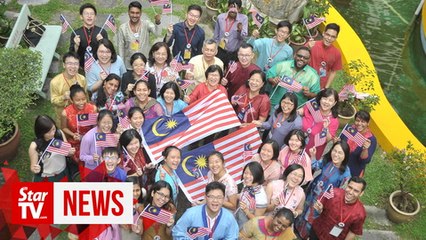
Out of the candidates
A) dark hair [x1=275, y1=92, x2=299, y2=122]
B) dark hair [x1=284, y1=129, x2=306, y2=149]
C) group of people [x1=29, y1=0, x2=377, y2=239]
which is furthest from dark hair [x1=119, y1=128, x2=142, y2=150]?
dark hair [x1=275, y1=92, x2=299, y2=122]

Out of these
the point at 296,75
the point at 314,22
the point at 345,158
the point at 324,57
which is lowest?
the point at 345,158

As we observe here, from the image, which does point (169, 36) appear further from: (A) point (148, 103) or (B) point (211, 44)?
(A) point (148, 103)

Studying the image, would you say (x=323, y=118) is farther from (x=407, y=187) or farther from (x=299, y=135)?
(x=407, y=187)

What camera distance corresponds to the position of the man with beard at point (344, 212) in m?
5.90

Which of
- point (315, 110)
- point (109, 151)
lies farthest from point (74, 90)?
point (315, 110)

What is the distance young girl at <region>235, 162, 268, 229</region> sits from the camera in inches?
230

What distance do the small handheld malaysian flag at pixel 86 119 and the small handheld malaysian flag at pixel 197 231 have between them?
2.10 metres

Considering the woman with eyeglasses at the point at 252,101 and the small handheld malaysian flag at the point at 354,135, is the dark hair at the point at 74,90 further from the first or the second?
the small handheld malaysian flag at the point at 354,135

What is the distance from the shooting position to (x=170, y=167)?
6.17 m

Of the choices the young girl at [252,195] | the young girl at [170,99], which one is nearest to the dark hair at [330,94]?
the young girl at [252,195]

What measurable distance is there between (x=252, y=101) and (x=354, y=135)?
1.57m

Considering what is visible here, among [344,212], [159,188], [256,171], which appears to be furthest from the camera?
[344,212]

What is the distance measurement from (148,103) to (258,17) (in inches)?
119

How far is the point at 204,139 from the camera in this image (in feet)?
25.7
